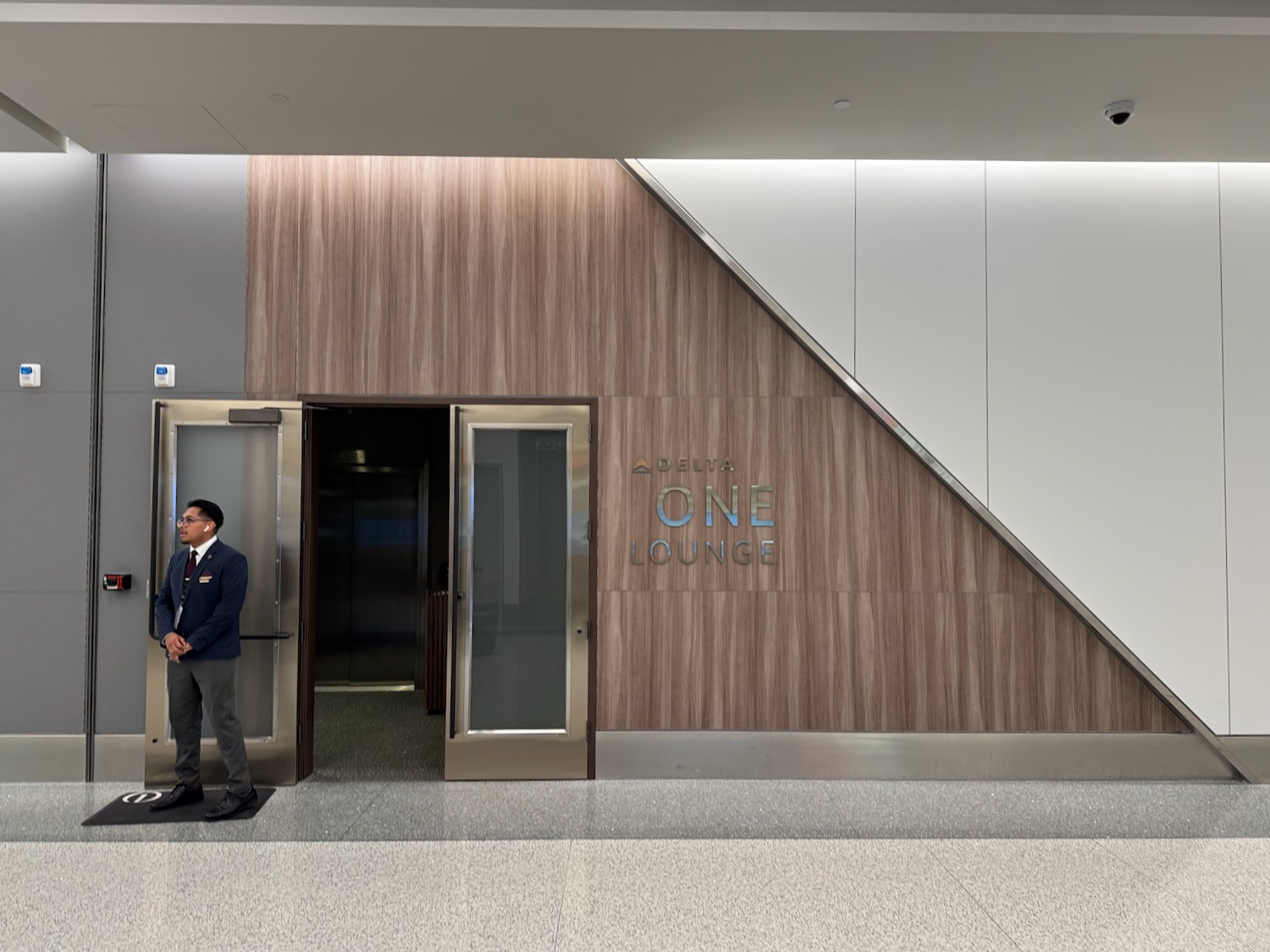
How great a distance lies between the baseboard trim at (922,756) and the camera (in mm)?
5586

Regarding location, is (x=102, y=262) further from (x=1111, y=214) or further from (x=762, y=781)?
(x=1111, y=214)

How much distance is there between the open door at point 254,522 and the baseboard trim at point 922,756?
2051mm

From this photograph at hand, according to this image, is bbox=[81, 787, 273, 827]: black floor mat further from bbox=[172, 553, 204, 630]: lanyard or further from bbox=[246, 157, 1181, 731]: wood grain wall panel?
bbox=[246, 157, 1181, 731]: wood grain wall panel

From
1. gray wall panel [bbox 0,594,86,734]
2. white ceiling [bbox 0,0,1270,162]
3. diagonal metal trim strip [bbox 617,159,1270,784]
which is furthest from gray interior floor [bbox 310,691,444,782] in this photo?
white ceiling [bbox 0,0,1270,162]

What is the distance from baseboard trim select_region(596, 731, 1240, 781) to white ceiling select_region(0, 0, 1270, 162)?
3.65 meters

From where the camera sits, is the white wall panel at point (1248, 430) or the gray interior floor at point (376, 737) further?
the gray interior floor at point (376, 737)

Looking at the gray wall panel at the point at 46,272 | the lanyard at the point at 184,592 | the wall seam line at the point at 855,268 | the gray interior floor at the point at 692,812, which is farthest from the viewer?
the wall seam line at the point at 855,268

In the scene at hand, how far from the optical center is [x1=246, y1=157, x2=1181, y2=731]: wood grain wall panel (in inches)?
222

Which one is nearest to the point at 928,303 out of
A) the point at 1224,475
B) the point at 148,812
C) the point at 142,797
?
the point at 1224,475

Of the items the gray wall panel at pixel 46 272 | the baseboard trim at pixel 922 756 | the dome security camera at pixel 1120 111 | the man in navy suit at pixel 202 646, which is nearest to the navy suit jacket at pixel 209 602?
the man in navy suit at pixel 202 646

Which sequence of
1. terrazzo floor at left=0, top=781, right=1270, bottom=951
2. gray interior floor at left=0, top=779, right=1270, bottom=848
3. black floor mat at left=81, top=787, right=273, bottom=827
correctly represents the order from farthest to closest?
1. black floor mat at left=81, top=787, right=273, bottom=827
2. gray interior floor at left=0, top=779, right=1270, bottom=848
3. terrazzo floor at left=0, top=781, right=1270, bottom=951

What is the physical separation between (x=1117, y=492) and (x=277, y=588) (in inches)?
212

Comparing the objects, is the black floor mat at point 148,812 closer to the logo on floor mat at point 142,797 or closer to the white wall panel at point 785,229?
the logo on floor mat at point 142,797

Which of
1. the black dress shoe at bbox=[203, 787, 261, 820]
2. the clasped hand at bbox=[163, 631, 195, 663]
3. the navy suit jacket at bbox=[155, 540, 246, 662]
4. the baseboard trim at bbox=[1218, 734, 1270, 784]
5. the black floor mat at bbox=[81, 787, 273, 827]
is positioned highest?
the navy suit jacket at bbox=[155, 540, 246, 662]
